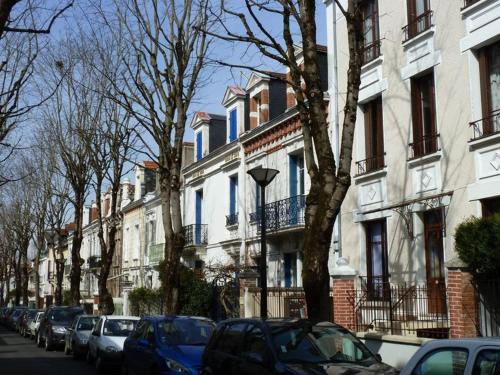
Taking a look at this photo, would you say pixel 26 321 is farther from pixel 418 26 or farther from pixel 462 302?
pixel 462 302

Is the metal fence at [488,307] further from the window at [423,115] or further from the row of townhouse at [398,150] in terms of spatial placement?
the window at [423,115]

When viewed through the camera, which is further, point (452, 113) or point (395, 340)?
point (452, 113)

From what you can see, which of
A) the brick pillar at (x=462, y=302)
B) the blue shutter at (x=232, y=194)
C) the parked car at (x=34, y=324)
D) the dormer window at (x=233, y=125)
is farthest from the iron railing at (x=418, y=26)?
the parked car at (x=34, y=324)

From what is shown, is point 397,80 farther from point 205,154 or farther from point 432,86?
point 205,154

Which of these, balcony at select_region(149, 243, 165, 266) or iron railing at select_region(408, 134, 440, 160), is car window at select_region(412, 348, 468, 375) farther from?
balcony at select_region(149, 243, 165, 266)

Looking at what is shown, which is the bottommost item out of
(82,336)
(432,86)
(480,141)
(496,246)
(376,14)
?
(82,336)

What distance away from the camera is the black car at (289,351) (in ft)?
25.7

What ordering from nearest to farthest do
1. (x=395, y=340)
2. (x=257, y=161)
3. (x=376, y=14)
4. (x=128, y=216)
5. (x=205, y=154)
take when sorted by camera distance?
1. (x=395, y=340)
2. (x=376, y=14)
3. (x=257, y=161)
4. (x=205, y=154)
5. (x=128, y=216)

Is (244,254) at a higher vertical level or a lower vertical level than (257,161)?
lower

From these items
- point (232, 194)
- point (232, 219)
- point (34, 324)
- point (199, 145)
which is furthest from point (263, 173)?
point (34, 324)

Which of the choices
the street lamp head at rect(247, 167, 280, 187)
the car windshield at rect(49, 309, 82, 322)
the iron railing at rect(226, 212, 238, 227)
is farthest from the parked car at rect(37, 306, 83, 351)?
the street lamp head at rect(247, 167, 280, 187)

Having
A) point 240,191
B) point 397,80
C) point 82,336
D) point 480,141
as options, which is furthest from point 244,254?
point 480,141

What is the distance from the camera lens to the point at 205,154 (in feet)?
102

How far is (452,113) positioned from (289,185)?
8.35 metres
